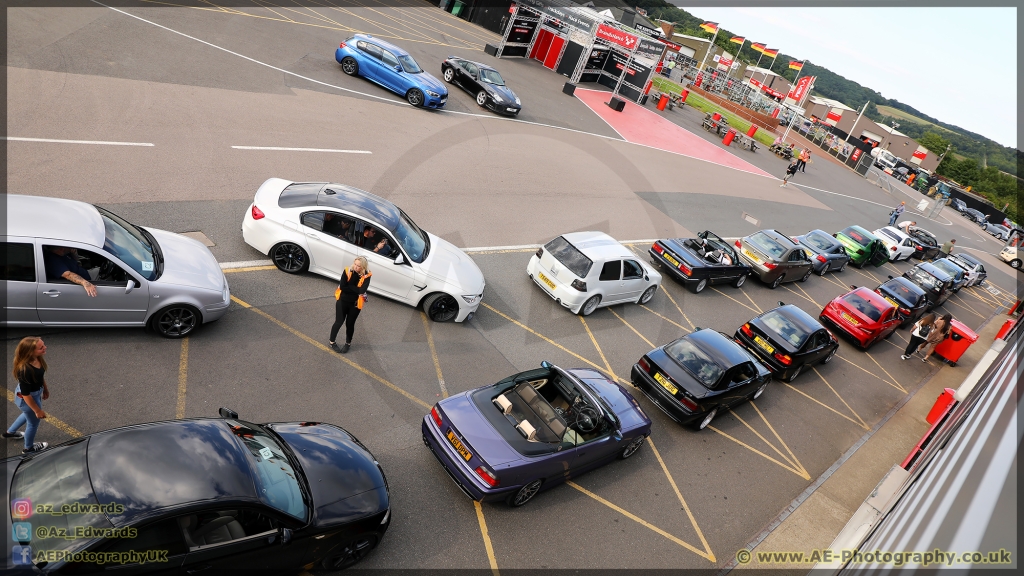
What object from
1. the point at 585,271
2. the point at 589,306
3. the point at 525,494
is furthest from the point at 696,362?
the point at 525,494

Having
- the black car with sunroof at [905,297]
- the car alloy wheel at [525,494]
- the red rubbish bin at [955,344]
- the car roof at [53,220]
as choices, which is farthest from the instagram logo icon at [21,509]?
the red rubbish bin at [955,344]

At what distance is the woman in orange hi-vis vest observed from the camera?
28.1ft

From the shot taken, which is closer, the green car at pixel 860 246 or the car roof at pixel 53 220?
the car roof at pixel 53 220

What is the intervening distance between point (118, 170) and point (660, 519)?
12.1 metres

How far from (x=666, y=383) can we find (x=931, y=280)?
61.3 feet

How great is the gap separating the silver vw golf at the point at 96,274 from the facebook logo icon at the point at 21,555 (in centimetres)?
393

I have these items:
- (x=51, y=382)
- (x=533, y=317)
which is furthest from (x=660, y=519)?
(x=51, y=382)

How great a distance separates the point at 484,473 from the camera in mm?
7102

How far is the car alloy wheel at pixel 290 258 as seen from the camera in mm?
10352

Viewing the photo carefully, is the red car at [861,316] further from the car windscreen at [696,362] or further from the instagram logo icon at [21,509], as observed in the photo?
the instagram logo icon at [21,509]

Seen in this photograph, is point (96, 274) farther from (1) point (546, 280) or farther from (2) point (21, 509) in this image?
(1) point (546, 280)

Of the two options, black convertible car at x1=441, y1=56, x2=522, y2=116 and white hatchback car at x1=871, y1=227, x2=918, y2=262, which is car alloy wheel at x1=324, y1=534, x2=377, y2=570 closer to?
black convertible car at x1=441, y1=56, x2=522, y2=116

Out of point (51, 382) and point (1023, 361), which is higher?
point (1023, 361)

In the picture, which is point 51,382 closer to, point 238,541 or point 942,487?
point 238,541
